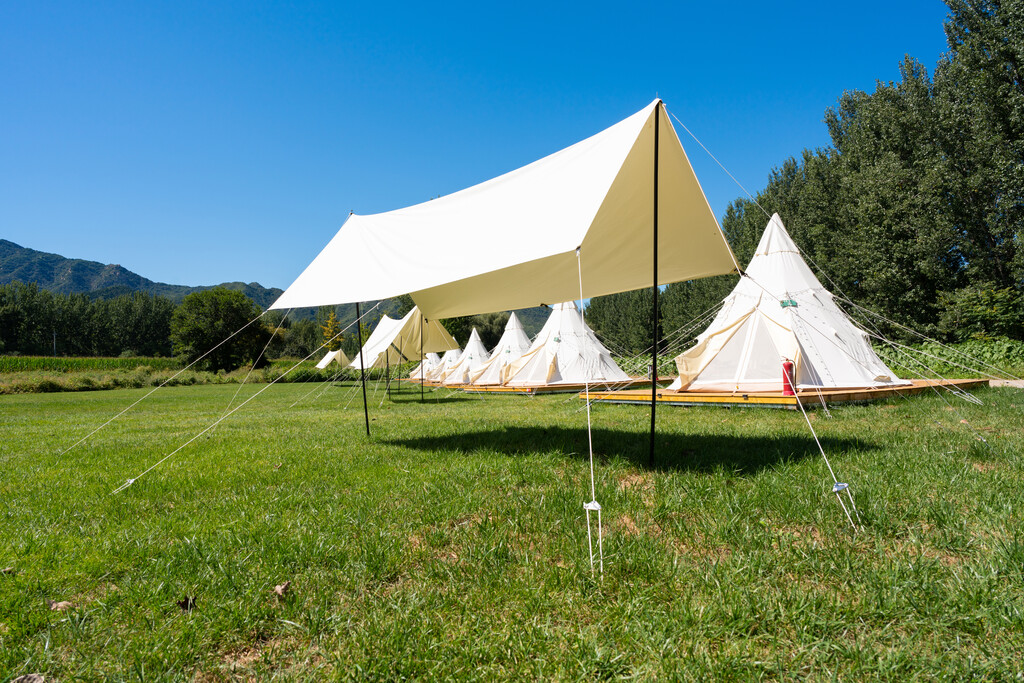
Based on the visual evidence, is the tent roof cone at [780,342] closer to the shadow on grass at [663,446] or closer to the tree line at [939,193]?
the tree line at [939,193]

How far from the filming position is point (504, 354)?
2195cm

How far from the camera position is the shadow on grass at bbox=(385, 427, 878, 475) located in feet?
13.9

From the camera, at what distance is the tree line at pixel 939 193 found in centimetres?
1479

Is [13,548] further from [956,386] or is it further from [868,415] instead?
[956,386]

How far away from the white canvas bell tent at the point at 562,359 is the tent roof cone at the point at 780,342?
661cm

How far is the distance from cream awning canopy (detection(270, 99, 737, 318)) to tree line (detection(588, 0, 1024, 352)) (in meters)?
8.70

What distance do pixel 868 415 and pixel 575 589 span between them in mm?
6814

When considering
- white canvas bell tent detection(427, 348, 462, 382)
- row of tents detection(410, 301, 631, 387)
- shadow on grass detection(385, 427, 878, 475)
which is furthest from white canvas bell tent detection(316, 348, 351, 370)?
shadow on grass detection(385, 427, 878, 475)

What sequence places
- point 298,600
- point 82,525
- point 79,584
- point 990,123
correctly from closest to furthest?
point 298,600
point 79,584
point 82,525
point 990,123

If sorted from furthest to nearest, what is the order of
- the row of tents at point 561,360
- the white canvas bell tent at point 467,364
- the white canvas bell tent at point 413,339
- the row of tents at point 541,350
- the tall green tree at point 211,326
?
the tall green tree at point 211,326 → the white canvas bell tent at point 467,364 → the row of tents at point 561,360 → the row of tents at point 541,350 → the white canvas bell tent at point 413,339

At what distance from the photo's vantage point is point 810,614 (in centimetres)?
179

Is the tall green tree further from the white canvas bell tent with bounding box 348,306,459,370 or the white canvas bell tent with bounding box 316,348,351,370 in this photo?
the white canvas bell tent with bounding box 348,306,459,370

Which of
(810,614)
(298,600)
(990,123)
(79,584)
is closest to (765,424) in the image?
(810,614)

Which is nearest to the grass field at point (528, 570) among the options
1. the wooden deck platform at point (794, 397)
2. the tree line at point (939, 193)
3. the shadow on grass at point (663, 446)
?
the shadow on grass at point (663, 446)
